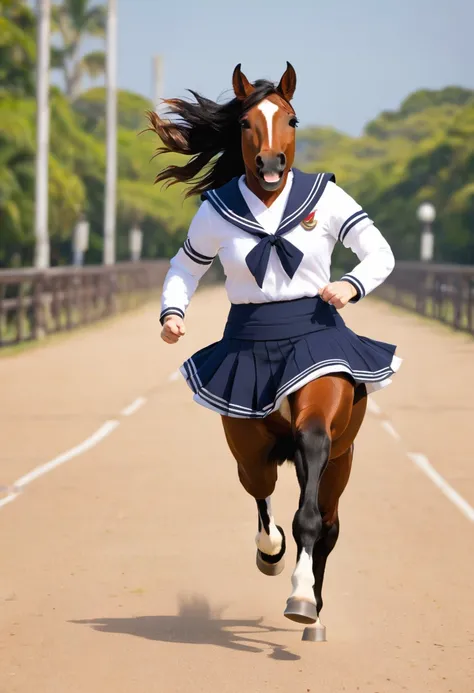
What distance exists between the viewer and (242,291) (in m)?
6.55

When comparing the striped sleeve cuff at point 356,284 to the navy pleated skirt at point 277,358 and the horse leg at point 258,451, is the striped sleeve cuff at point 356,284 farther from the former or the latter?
the horse leg at point 258,451

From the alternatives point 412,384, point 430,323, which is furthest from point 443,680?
point 430,323

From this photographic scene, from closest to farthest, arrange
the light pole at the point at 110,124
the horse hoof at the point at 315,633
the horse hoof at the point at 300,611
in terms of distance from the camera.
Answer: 1. the horse hoof at the point at 300,611
2. the horse hoof at the point at 315,633
3. the light pole at the point at 110,124

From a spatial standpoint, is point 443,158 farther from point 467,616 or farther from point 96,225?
point 467,616

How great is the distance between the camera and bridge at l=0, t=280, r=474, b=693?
20.1 feet

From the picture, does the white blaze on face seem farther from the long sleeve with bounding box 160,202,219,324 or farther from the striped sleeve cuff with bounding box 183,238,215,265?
the striped sleeve cuff with bounding box 183,238,215,265

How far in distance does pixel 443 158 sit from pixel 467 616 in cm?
5515

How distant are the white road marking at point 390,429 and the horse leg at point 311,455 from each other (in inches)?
332

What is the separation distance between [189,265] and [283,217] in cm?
57

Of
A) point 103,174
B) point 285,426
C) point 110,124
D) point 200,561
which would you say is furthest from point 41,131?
point 285,426

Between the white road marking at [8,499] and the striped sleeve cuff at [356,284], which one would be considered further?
the white road marking at [8,499]

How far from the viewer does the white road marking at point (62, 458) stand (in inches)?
443

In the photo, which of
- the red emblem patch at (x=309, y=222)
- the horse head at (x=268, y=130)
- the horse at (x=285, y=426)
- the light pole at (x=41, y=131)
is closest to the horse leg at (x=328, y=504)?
the horse at (x=285, y=426)

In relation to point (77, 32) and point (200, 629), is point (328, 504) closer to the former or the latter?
point (200, 629)
